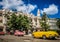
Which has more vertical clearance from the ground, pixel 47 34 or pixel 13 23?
pixel 13 23

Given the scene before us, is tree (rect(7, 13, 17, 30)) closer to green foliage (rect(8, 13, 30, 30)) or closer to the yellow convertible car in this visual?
green foliage (rect(8, 13, 30, 30))

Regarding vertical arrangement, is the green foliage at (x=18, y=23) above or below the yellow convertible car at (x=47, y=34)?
above

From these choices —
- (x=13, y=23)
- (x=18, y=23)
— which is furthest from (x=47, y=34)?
(x=13, y=23)

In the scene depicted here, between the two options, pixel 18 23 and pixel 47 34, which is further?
pixel 18 23

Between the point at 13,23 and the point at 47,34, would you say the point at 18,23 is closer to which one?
the point at 13,23

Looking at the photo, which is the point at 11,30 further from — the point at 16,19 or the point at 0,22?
the point at 0,22

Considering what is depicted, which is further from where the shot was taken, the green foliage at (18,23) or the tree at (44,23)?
the tree at (44,23)

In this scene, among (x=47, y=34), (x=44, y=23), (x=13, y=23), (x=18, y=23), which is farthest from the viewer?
(x=44, y=23)

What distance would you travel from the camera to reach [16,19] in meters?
20.0

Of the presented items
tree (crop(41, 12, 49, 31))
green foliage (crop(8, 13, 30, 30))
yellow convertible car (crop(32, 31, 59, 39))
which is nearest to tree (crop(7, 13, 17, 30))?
green foliage (crop(8, 13, 30, 30))

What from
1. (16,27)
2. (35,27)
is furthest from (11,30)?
(35,27)

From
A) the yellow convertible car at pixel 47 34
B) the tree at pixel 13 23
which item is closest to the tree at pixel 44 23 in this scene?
the tree at pixel 13 23

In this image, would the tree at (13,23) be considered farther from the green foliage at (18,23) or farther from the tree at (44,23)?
the tree at (44,23)

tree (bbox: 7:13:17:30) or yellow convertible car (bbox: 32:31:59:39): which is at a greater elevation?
tree (bbox: 7:13:17:30)
